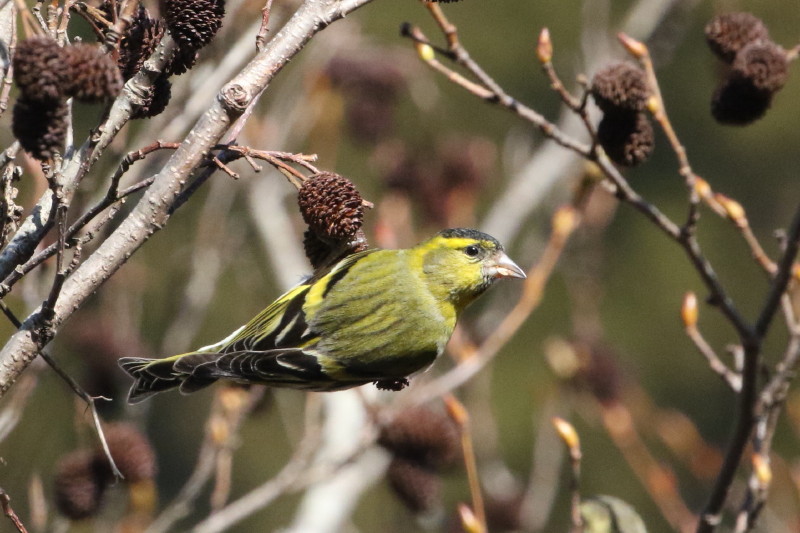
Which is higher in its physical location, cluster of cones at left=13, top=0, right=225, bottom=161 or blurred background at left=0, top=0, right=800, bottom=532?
cluster of cones at left=13, top=0, right=225, bottom=161

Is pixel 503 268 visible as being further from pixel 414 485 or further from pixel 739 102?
pixel 414 485

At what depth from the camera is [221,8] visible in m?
2.00

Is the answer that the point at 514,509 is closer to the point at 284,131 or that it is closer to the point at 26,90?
the point at 284,131

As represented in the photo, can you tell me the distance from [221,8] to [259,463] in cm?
→ 931

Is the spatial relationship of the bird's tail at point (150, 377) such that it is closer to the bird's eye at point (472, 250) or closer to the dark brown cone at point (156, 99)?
the dark brown cone at point (156, 99)

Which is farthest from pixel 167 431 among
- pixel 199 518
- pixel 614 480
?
pixel 614 480

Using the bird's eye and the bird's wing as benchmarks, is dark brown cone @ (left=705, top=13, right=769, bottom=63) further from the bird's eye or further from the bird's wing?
the bird's wing

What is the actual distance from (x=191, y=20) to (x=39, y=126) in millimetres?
450

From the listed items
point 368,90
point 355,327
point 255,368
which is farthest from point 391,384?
point 368,90

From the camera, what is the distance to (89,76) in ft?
5.27

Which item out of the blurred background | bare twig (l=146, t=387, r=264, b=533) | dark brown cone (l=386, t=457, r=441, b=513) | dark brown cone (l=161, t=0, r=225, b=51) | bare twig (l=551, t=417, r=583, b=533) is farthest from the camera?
the blurred background

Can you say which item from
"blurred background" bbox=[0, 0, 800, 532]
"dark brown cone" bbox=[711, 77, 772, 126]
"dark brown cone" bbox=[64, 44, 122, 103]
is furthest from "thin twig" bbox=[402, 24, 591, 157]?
"dark brown cone" bbox=[64, 44, 122, 103]

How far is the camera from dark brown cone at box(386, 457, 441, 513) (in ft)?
12.0

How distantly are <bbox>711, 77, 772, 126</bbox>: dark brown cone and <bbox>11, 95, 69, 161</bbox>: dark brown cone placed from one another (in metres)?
1.84
